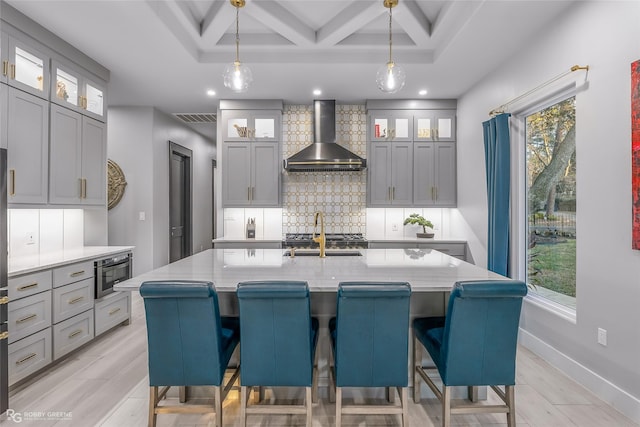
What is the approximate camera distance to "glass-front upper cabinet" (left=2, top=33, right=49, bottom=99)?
258 cm

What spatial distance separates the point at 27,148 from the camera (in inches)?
108

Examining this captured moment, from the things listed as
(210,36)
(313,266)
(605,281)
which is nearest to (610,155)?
(605,281)

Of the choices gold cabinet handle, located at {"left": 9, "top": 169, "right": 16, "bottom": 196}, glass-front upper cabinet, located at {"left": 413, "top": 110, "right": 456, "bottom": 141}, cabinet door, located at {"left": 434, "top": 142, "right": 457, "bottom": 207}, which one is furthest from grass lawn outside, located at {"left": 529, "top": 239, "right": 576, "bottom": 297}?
gold cabinet handle, located at {"left": 9, "top": 169, "right": 16, "bottom": 196}

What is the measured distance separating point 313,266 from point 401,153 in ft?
9.90

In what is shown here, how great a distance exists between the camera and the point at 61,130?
3.12 meters

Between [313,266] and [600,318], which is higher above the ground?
[313,266]

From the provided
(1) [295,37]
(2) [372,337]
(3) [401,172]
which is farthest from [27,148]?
(3) [401,172]

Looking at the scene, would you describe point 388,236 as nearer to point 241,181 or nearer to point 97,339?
point 241,181

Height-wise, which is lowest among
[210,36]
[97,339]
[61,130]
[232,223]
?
[97,339]

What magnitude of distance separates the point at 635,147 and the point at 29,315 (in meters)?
4.36

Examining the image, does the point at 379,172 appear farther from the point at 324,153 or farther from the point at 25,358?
the point at 25,358

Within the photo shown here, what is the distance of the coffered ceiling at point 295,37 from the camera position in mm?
2742

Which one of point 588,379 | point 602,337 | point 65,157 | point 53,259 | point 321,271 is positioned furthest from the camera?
point 65,157

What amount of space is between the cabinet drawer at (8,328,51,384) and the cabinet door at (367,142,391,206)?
3.89 metres
